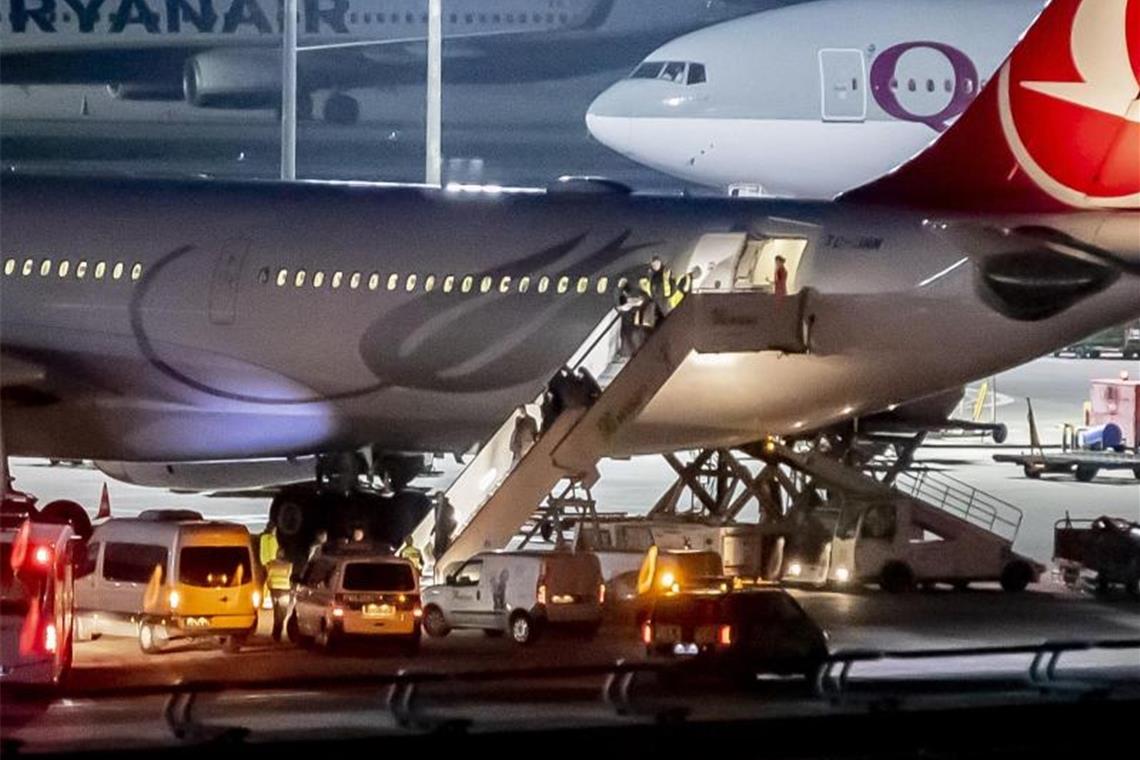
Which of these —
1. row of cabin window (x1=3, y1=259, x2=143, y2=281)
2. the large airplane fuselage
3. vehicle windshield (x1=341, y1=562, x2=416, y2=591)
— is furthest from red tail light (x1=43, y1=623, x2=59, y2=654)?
row of cabin window (x1=3, y1=259, x2=143, y2=281)

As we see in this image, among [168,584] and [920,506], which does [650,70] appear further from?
[168,584]

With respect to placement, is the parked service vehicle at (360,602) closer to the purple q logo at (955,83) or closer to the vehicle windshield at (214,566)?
the vehicle windshield at (214,566)

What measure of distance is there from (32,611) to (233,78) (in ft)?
238

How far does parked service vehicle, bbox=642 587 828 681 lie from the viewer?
23984 millimetres

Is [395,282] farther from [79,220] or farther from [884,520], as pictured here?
[884,520]

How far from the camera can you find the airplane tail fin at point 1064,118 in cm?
3148

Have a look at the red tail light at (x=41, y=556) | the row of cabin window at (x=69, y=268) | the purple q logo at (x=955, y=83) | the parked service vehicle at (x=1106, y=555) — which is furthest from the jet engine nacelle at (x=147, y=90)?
the red tail light at (x=41, y=556)

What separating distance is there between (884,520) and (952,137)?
15.8ft

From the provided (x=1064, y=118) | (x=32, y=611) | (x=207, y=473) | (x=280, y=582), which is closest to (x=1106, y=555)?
(x=1064, y=118)

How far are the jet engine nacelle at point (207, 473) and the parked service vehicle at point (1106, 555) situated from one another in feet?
36.0

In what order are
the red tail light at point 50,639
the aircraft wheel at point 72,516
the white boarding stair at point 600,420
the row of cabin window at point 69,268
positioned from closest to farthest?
the red tail light at point 50,639, the white boarding stair at point 600,420, the aircraft wheel at point 72,516, the row of cabin window at point 69,268

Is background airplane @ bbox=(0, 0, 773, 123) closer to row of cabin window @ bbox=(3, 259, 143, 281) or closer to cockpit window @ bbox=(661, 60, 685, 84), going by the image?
cockpit window @ bbox=(661, 60, 685, 84)

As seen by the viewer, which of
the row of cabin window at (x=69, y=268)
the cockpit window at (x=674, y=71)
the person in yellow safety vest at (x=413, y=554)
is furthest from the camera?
the cockpit window at (x=674, y=71)

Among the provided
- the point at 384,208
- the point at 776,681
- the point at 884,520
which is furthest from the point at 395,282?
the point at 776,681
